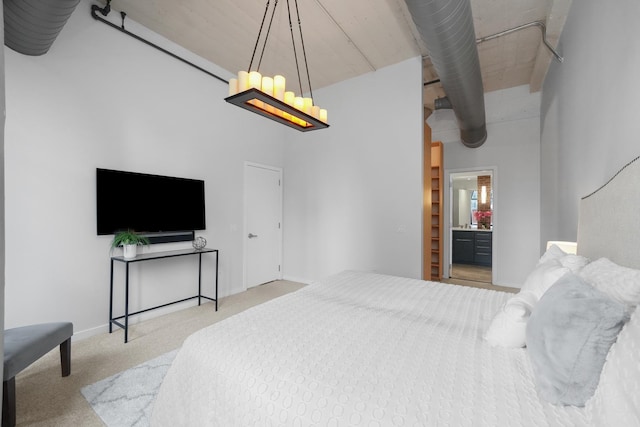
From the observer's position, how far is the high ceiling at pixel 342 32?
2822 millimetres

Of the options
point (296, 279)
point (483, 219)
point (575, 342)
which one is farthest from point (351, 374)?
point (483, 219)

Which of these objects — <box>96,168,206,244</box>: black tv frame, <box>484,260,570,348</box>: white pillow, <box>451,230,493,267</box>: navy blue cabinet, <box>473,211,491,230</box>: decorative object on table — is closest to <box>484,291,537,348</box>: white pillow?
<box>484,260,570,348</box>: white pillow

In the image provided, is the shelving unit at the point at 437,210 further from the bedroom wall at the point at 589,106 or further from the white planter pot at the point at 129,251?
the white planter pot at the point at 129,251

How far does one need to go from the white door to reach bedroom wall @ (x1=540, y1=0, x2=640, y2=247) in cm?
389

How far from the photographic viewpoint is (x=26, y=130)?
2.36 metres

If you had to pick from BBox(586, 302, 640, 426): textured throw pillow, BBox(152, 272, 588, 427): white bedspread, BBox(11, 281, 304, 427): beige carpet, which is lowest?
BBox(11, 281, 304, 427): beige carpet

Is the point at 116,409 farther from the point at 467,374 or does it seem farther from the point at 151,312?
the point at 467,374

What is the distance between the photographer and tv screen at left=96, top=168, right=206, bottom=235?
2797mm

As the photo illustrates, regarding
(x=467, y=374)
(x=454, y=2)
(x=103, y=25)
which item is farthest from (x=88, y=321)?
(x=454, y=2)

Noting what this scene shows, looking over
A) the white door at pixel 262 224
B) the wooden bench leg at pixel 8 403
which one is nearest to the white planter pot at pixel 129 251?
the wooden bench leg at pixel 8 403

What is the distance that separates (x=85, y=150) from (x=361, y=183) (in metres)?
3.35

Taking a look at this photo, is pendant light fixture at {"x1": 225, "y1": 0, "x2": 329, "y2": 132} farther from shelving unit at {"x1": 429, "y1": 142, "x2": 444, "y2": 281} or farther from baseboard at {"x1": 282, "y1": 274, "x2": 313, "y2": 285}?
shelving unit at {"x1": 429, "y1": 142, "x2": 444, "y2": 281}

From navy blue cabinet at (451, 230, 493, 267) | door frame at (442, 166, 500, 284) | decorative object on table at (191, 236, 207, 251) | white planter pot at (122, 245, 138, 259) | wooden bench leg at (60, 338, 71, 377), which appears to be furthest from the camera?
navy blue cabinet at (451, 230, 493, 267)

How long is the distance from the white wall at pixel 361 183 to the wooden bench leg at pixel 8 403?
11.7ft
